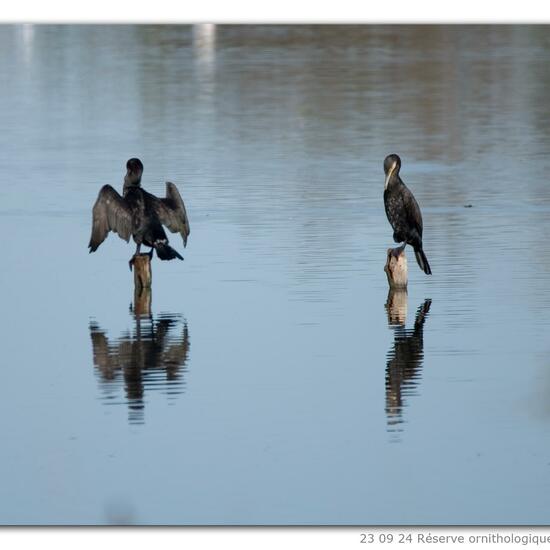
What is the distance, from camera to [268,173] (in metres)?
23.2

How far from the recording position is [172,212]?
16.1 metres

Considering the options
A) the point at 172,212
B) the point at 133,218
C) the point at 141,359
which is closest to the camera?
the point at 141,359

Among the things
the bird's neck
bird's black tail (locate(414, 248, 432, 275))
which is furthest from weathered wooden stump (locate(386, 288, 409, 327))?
the bird's neck

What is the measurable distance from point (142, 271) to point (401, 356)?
10.2 feet

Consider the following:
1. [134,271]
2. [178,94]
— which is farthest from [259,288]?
[178,94]

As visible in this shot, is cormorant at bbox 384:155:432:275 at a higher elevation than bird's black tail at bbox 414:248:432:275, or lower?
higher

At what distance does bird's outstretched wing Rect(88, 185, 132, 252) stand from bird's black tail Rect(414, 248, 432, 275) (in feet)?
7.77

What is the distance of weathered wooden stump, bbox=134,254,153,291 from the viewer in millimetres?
15664

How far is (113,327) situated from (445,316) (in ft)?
7.92

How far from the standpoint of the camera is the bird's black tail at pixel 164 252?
1571 centimetres

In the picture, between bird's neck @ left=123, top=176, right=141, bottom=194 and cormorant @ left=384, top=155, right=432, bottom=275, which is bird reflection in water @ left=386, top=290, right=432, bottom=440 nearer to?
cormorant @ left=384, top=155, right=432, bottom=275

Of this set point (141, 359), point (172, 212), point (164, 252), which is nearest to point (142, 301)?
point (164, 252)

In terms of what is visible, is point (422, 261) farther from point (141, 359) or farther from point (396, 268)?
point (141, 359)

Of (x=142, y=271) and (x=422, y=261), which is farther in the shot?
(x=422, y=261)
